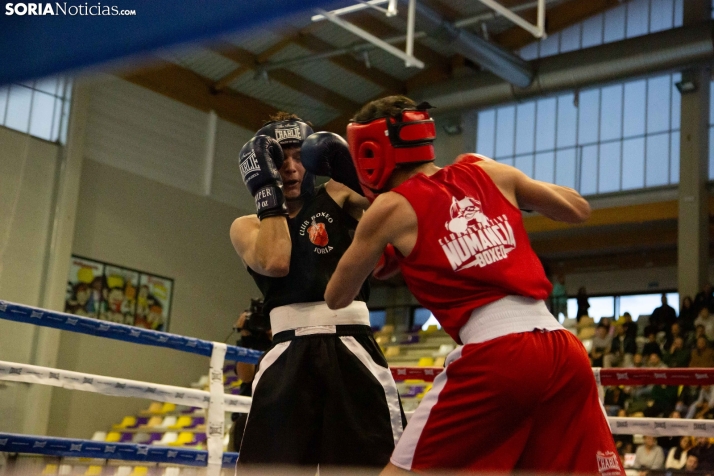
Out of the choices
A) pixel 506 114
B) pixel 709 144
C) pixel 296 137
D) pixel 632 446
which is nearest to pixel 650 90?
pixel 709 144

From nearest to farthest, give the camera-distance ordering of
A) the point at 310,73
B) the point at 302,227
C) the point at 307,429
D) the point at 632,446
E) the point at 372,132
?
1. the point at 372,132
2. the point at 307,429
3. the point at 302,227
4. the point at 632,446
5. the point at 310,73

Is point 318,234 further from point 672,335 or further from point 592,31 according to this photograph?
point 592,31

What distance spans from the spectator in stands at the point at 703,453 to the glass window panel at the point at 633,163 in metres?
6.68

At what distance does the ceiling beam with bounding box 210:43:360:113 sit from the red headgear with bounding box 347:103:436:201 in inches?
450

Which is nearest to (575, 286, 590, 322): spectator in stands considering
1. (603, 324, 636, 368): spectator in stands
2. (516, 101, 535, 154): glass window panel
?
(603, 324, 636, 368): spectator in stands

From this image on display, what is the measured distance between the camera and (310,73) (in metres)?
13.9

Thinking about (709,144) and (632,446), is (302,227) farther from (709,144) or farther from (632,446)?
(709,144)

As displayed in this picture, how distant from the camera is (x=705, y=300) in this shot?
Answer: 34.6ft

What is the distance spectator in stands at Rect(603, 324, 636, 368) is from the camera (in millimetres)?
10055

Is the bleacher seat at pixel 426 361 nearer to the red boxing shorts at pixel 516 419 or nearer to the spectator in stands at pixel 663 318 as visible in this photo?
the spectator in stands at pixel 663 318

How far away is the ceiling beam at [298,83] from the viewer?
13312 mm

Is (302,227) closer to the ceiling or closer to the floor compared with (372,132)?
closer to the floor

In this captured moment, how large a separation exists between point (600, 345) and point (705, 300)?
4.78ft

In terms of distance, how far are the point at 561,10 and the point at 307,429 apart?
12.1 m
